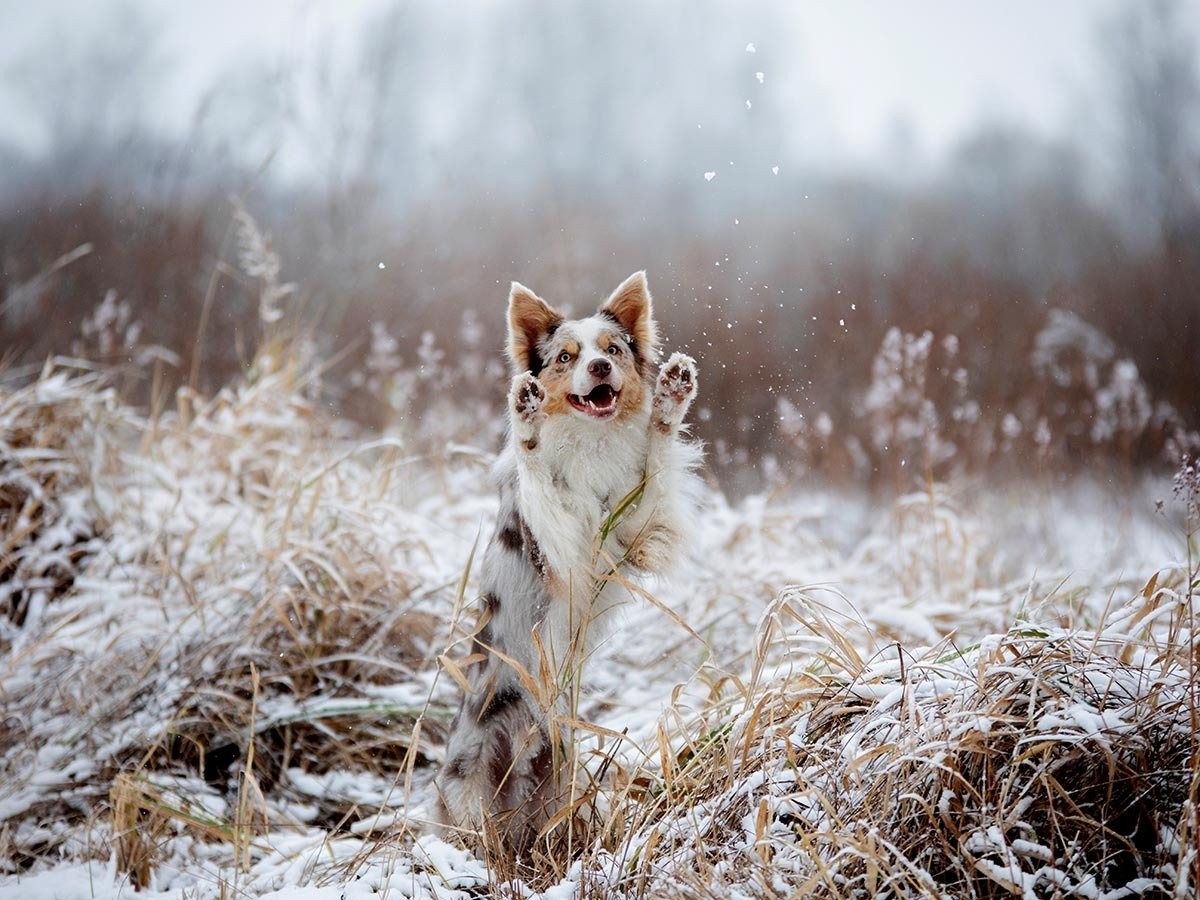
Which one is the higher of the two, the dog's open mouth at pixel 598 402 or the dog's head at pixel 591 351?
the dog's head at pixel 591 351

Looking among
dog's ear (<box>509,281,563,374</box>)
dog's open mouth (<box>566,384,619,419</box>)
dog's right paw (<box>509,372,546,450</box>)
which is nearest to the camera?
dog's right paw (<box>509,372,546,450</box>)

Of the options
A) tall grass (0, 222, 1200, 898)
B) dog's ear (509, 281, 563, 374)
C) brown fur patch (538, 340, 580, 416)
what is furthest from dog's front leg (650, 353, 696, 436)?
tall grass (0, 222, 1200, 898)

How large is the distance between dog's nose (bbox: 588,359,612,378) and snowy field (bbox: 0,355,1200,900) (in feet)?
2.18

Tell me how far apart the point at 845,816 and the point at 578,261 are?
22.6 ft

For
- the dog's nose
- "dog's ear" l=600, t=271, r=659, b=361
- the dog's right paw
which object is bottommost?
the dog's right paw

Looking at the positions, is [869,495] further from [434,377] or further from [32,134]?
[32,134]

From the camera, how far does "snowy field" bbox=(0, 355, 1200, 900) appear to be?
72.2 inches

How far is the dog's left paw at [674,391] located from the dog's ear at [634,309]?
0.28 metres

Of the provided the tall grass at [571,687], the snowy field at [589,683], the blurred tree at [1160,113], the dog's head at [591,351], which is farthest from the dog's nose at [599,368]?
the blurred tree at [1160,113]

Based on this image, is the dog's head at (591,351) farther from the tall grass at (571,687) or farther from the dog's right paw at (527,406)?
the tall grass at (571,687)

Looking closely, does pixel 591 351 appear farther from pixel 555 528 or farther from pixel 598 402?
pixel 555 528

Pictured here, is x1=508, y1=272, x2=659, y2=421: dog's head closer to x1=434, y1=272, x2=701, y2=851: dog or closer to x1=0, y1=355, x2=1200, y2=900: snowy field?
x1=434, y1=272, x2=701, y2=851: dog

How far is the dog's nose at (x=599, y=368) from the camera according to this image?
8.58 feet

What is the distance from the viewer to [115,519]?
4453 mm
